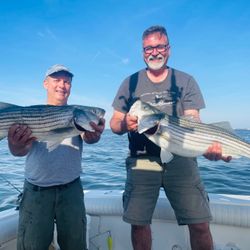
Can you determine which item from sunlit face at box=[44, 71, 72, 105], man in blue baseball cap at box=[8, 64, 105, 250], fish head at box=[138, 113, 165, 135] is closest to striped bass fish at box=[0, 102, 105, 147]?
man in blue baseball cap at box=[8, 64, 105, 250]

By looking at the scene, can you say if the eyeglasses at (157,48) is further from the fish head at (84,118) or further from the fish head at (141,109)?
the fish head at (84,118)

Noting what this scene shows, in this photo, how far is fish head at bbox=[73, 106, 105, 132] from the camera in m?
3.77

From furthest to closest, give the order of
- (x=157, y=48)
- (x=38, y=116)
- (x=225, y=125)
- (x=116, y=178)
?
1. (x=116, y=178)
2. (x=225, y=125)
3. (x=157, y=48)
4. (x=38, y=116)

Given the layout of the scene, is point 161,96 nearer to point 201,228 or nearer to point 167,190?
point 167,190

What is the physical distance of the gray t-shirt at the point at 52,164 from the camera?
3.85 metres

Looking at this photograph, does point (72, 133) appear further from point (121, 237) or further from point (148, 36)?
point (121, 237)

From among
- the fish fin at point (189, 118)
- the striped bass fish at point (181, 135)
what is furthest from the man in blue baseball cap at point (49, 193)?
the fish fin at point (189, 118)

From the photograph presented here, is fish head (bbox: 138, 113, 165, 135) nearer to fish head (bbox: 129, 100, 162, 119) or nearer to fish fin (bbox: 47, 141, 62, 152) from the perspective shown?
fish head (bbox: 129, 100, 162, 119)

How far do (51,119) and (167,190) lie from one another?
1.86 metres

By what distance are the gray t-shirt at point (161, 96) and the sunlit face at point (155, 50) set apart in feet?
0.74

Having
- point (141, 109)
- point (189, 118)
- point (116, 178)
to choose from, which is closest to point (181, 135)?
point (189, 118)

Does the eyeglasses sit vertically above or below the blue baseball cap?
above

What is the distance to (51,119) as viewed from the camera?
12.5 feet

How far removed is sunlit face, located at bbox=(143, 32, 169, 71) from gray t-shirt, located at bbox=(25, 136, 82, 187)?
1.65 meters
